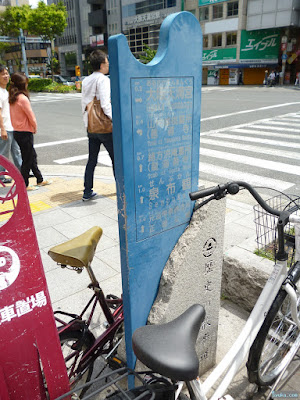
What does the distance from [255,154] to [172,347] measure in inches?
285

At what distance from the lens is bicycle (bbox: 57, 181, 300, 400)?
1308mm

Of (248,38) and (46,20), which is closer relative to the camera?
(46,20)

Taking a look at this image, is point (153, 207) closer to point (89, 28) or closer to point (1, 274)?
point (1, 274)

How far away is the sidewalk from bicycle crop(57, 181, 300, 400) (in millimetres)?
271

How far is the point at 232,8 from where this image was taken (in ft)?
125

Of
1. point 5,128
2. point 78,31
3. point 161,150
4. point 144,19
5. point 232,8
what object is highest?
point 78,31

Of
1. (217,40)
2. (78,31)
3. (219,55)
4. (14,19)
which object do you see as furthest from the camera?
(78,31)

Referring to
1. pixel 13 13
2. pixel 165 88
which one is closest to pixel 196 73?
pixel 165 88

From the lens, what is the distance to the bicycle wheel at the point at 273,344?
2055mm

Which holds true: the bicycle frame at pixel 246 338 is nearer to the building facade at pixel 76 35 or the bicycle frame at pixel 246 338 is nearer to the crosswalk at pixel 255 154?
the crosswalk at pixel 255 154

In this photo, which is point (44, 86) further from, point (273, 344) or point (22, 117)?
point (273, 344)

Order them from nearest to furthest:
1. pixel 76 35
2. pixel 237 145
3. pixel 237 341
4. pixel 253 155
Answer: pixel 237 341, pixel 253 155, pixel 237 145, pixel 76 35

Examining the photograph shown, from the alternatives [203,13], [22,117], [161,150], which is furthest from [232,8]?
[161,150]

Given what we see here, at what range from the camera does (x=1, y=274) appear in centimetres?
142
